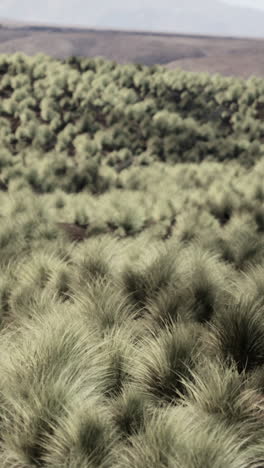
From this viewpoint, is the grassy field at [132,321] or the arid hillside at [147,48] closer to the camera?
the grassy field at [132,321]

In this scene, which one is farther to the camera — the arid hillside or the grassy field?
the arid hillside

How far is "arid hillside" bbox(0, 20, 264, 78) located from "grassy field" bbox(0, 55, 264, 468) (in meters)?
49.5

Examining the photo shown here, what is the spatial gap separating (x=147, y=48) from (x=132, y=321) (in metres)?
78.9

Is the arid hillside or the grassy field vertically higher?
the arid hillside

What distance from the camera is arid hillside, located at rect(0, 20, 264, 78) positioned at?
63.7 m

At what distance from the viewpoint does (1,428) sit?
2770mm

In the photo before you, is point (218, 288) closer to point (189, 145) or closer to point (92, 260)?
point (92, 260)

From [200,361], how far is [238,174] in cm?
1154

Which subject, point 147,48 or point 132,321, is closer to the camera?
point 132,321

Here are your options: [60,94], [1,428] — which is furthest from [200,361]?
[60,94]

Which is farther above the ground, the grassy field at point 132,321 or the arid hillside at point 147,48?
the arid hillside at point 147,48

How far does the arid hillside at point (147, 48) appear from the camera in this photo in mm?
63719

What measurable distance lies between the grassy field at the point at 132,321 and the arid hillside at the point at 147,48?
49.5 metres

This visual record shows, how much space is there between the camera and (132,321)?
416 centimetres
